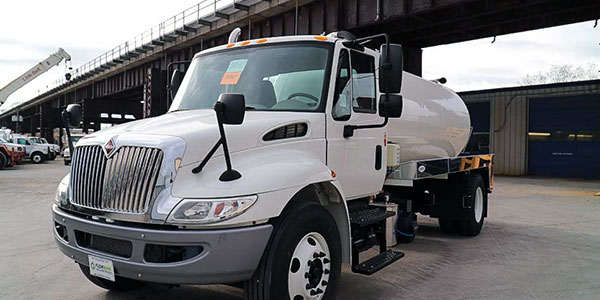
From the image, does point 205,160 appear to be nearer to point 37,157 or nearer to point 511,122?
point 511,122

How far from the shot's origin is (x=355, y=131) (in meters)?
5.00

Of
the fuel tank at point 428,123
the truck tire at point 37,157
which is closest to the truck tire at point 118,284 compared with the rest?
the fuel tank at point 428,123

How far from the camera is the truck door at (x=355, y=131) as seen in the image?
4.70m

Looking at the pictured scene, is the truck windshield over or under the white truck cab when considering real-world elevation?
over

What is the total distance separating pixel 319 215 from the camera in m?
4.04

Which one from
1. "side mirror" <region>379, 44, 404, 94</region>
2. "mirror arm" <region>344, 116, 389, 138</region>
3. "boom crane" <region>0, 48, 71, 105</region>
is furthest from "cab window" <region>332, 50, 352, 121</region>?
"boom crane" <region>0, 48, 71, 105</region>

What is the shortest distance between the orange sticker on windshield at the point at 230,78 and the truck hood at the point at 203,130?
493 millimetres

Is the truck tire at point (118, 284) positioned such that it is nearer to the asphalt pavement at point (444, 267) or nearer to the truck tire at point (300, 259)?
the asphalt pavement at point (444, 267)

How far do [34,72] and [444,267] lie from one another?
4831cm

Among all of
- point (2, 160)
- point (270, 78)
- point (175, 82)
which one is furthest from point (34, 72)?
point (270, 78)

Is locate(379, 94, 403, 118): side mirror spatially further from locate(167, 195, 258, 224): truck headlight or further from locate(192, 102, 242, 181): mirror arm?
locate(167, 195, 258, 224): truck headlight

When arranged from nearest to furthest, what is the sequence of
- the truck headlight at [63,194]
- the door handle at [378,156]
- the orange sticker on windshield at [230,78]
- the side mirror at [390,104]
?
the truck headlight at [63,194]
the side mirror at [390,104]
the orange sticker on windshield at [230,78]
the door handle at [378,156]

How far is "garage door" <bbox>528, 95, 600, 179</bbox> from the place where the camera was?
26.0 metres

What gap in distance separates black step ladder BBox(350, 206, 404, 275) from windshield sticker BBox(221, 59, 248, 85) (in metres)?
1.87
